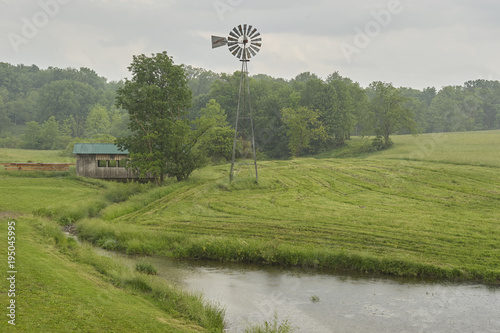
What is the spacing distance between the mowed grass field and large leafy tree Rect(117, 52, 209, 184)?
2.64 metres

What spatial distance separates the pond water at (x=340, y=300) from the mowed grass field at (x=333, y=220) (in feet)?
5.28

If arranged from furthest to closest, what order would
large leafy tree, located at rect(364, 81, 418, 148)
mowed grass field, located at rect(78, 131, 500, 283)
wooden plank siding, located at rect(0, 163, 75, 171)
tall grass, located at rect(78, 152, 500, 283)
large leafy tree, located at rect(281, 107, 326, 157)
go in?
large leafy tree, located at rect(281, 107, 326, 157) < large leafy tree, located at rect(364, 81, 418, 148) < wooden plank siding, located at rect(0, 163, 75, 171) < mowed grass field, located at rect(78, 131, 500, 283) < tall grass, located at rect(78, 152, 500, 283)

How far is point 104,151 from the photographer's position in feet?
171

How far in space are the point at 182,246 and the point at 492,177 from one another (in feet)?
109

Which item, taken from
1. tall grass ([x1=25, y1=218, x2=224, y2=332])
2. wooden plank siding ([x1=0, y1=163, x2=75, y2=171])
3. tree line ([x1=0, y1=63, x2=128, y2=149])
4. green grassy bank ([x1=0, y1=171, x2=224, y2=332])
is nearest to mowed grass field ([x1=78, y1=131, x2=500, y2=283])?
tall grass ([x1=25, y1=218, x2=224, y2=332])

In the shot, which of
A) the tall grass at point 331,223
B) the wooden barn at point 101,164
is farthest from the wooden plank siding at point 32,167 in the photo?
the tall grass at point 331,223

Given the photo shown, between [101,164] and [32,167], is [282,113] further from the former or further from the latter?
[32,167]

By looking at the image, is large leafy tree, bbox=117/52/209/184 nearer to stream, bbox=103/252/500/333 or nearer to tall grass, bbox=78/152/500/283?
tall grass, bbox=78/152/500/283

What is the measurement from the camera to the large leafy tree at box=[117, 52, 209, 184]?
44.5m

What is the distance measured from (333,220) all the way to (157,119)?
2333cm

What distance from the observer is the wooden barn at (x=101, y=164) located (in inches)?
2035

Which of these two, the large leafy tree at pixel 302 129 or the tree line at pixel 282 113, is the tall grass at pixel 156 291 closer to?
the tree line at pixel 282 113

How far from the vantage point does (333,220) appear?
2938cm

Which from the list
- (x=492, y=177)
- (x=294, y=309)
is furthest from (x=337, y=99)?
(x=294, y=309)
